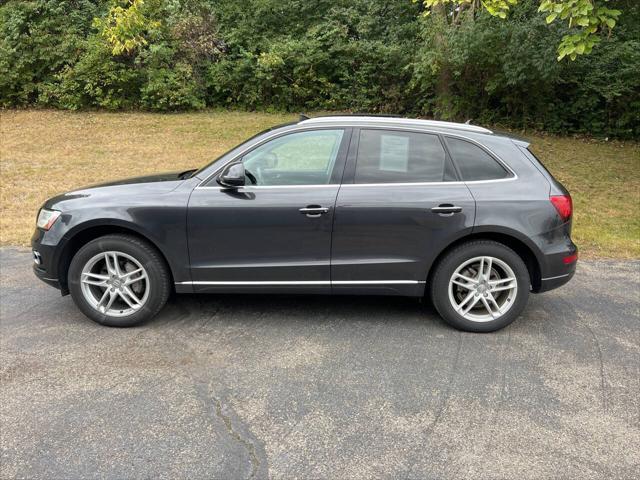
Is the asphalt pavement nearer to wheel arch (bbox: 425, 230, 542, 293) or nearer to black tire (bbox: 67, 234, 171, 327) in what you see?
black tire (bbox: 67, 234, 171, 327)

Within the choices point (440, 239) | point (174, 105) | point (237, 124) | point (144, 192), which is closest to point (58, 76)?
point (174, 105)

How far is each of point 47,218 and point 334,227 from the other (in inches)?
89.2

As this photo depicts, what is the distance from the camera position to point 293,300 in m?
5.05

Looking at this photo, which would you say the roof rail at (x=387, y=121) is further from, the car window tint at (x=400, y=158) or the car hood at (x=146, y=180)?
the car hood at (x=146, y=180)

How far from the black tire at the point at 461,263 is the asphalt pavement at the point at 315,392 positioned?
101mm

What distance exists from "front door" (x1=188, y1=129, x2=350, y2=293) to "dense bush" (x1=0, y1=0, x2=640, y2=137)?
10157 mm

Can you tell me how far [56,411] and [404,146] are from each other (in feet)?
9.89

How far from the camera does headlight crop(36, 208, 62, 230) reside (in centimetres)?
442

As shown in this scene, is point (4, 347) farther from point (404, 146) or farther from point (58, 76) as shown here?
point (58, 76)

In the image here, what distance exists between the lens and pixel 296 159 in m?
4.41

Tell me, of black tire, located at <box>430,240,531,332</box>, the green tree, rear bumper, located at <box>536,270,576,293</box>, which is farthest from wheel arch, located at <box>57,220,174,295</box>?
the green tree

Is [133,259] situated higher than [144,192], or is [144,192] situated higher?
[144,192]

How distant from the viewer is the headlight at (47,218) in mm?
4422

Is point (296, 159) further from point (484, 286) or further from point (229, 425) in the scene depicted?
point (229, 425)
